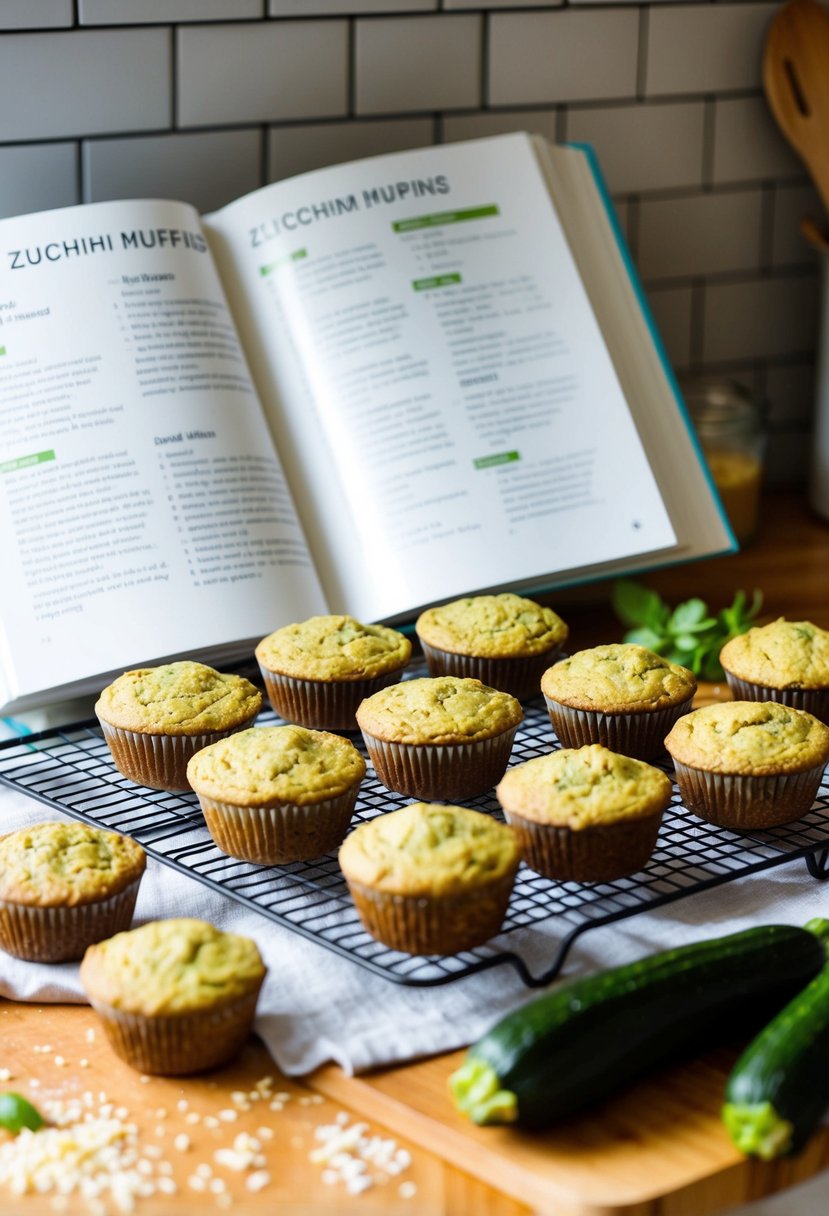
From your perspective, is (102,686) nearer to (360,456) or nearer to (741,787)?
(360,456)

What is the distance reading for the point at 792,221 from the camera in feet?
8.08

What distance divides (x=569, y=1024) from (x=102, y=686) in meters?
0.77

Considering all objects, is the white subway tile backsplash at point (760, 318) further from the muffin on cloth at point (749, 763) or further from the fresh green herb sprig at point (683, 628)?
the muffin on cloth at point (749, 763)

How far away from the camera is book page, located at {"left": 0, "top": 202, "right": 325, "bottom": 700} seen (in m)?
1.60

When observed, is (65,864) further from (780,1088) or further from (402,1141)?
(780,1088)

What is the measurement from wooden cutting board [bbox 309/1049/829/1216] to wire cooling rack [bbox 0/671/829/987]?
10cm

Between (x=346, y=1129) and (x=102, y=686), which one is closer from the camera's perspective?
(x=346, y=1129)

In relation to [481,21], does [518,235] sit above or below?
below

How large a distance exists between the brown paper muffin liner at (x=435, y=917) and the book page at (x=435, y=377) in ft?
2.03

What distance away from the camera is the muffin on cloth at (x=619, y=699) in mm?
1492

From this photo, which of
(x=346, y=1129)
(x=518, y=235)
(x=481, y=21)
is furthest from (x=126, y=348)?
(x=346, y=1129)

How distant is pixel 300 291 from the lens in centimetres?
183

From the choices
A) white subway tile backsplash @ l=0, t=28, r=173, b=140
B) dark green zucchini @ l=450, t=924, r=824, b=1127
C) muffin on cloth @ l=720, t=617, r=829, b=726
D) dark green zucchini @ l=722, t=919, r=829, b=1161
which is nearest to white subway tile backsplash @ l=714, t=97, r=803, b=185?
white subway tile backsplash @ l=0, t=28, r=173, b=140

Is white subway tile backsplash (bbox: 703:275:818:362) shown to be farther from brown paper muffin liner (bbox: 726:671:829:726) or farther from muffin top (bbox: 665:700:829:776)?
muffin top (bbox: 665:700:829:776)
